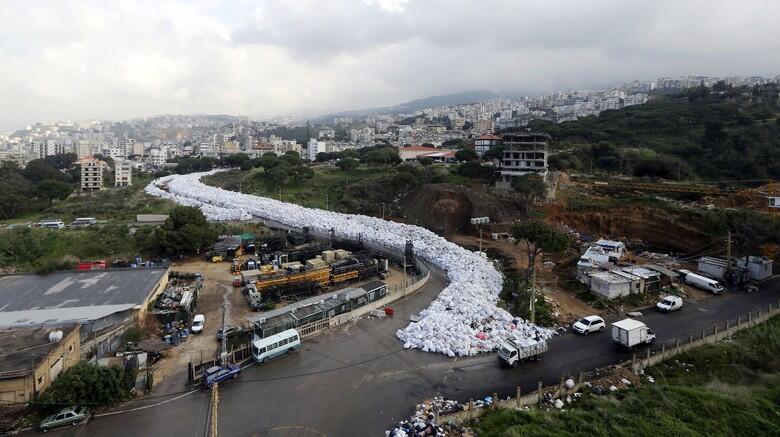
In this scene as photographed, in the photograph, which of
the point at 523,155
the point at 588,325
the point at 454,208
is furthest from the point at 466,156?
the point at 588,325

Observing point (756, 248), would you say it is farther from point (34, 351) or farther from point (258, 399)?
point (34, 351)

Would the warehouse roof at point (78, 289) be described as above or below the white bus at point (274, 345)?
above

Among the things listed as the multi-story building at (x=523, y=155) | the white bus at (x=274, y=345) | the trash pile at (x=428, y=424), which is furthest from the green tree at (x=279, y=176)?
the trash pile at (x=428, y=424)

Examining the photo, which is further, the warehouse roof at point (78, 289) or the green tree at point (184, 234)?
the green tree at point (184, 234)

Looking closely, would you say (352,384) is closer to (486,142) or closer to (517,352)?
(517,352)

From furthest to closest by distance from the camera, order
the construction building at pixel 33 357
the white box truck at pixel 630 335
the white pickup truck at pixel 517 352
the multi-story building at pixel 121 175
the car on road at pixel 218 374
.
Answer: the multi-story building at pixel 121 175 → the white box truck at pixel 630 335 → the white pickup truck at pixel 517 352 → the car on road at pixel 218 374 → the construction building at pixel 33 357

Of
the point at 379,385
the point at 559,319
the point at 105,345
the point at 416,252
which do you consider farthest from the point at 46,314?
the point at 559,319

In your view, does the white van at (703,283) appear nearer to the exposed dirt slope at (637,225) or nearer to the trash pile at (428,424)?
the exposed dirt slope at (637,225)
